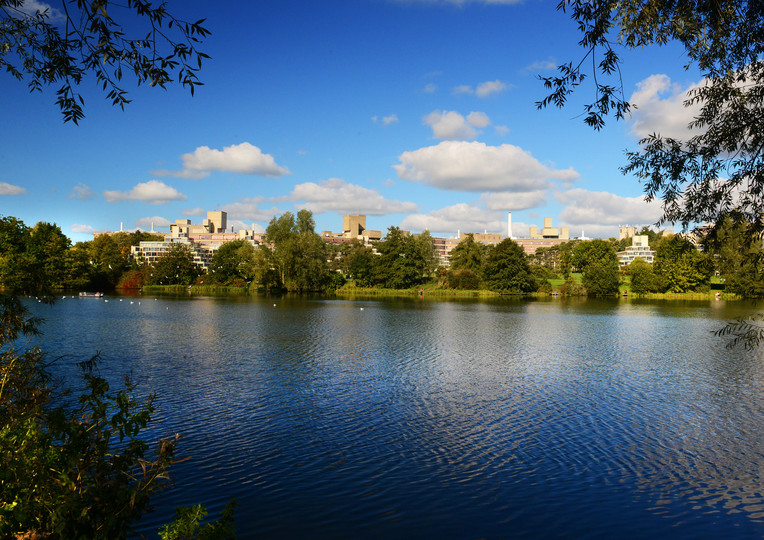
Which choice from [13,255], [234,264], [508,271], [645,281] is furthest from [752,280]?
[234,264]

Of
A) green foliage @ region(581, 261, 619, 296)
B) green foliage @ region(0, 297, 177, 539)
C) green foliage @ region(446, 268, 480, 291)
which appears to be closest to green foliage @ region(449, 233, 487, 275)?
green foliage @ region(446, 268, 480, 291)

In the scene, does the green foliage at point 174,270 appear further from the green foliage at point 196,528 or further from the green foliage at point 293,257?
the green foliage at point 196,528

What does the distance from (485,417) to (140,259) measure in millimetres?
128765

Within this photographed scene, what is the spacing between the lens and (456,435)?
46.2 feet

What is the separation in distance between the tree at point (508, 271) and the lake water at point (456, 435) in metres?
65.4

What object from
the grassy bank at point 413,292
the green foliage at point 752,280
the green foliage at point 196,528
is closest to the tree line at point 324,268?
the grassy bank at point 413,292

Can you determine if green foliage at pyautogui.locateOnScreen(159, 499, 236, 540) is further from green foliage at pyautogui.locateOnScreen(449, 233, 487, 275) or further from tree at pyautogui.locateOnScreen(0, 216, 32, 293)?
green foliage at pyautogui.locateOnScreen(449, 233, 487, 275)

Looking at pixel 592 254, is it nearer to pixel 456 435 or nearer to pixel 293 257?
pixel 293 257

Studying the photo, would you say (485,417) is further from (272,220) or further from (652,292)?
(652,292)

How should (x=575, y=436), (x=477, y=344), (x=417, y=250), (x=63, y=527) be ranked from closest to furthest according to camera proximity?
(x=63, y=527)
(x=575, y=436)
(x=477, y=344)
(x=417, y=250)

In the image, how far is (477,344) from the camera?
3159cm

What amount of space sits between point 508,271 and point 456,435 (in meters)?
84.1

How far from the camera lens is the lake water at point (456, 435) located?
968cm

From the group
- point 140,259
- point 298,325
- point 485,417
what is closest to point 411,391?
point 485,417
